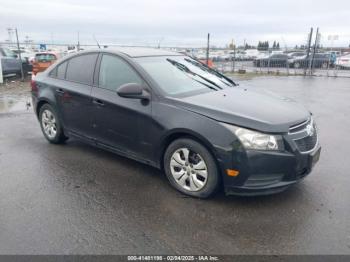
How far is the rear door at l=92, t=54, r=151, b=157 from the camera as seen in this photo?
3950mm

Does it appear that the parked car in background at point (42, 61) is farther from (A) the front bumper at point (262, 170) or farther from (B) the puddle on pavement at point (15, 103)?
(A) the front bumper at point (262, 170)

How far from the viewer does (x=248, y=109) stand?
11.5 feet

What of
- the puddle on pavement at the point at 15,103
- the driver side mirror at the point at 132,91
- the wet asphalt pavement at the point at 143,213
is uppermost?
the driver side mirror at the point at 132,91

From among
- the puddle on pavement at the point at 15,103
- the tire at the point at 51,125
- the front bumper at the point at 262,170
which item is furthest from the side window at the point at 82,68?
the puddle on pavement at the point at 15,103

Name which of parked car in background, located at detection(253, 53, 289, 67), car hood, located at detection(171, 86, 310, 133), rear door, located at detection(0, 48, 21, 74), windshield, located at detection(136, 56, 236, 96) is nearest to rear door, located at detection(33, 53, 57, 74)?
rear door, located at detection(0, 48, 21, 74)

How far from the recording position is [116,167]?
4.51 m

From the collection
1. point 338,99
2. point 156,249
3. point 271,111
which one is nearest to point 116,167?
point 156,249

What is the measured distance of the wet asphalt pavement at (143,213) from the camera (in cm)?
282

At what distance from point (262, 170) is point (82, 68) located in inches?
121

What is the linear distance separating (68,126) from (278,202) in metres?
3.29

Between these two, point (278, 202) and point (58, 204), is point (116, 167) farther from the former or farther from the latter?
point (278, 202)

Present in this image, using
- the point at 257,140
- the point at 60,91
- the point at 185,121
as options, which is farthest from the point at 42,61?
the point at 257,140

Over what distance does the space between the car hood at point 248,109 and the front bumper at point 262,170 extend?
272mm

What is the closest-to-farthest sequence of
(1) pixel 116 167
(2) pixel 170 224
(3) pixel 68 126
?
(2) pixel 170 224
(1) pixel 116 167
(3) pixel 68 126
